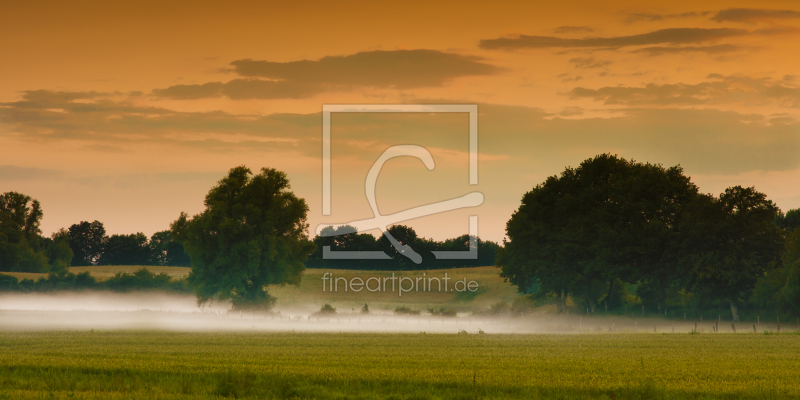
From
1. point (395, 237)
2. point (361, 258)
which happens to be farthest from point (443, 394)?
point (395, 237)

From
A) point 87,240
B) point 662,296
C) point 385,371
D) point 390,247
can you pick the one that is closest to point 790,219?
point 662,296

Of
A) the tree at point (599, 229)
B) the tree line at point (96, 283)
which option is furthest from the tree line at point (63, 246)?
the tree at point (599, 229)

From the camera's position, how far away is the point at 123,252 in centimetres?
19538

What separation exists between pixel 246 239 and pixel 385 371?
6984 cm

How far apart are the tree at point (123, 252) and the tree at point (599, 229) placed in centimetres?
11876

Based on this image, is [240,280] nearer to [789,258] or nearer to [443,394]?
[789,258]

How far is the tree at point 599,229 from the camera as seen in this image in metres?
88.1

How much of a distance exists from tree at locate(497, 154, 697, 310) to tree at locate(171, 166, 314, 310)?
26.8m

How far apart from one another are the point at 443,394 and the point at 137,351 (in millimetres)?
19947

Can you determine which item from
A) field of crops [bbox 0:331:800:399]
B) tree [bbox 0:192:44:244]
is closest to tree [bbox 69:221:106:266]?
tree [bbox 0:192:44:244]

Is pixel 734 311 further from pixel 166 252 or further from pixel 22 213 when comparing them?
pixel 166 252

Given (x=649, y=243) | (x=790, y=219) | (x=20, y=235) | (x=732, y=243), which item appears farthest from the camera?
(x=20, y=235)

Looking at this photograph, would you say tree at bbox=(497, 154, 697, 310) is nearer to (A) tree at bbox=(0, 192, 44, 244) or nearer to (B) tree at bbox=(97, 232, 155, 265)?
(A) tree at bbox=(0, 192, 44, 244)

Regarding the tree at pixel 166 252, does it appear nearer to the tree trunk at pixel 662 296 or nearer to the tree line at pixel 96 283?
the tree line at pixel 96 283
